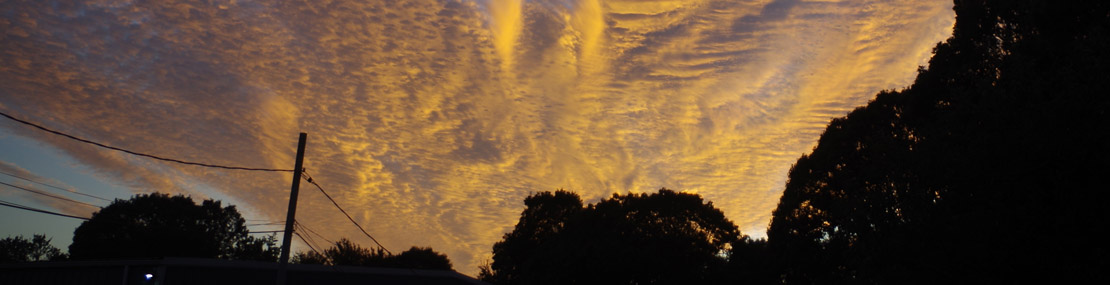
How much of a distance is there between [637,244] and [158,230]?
163 ft

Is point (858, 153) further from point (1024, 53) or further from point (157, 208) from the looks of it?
point (157, 208)

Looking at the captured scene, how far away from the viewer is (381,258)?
277ft

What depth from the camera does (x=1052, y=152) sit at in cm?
1712

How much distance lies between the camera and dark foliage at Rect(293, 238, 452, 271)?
81188 millimetres

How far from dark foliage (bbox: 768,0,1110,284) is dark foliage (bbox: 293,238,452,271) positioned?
62.5 metres

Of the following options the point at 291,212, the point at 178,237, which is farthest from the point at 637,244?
the point at 178,237

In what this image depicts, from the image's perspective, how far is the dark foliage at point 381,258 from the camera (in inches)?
3196

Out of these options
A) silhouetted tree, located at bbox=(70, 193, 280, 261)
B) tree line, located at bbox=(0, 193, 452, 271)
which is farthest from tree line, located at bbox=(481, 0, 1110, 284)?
silhouetted tree, located at bbox=(70, 193, 280, 261)

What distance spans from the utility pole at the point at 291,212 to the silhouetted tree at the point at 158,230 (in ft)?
180

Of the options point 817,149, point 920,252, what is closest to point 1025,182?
point 920,252

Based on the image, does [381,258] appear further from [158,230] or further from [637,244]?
[637,244]

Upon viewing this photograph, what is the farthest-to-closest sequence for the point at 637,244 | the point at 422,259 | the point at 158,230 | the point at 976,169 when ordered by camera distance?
the point at 422,259 → the point at 158,230 → the point at 637,244 → the point at 976,169

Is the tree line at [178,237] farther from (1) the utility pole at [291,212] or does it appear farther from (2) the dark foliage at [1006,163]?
(2) the dark foliage at [1006,163]

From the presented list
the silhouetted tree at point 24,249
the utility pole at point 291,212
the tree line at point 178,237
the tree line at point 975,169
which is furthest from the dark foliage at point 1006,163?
the silhouetted tree at point 24,249
